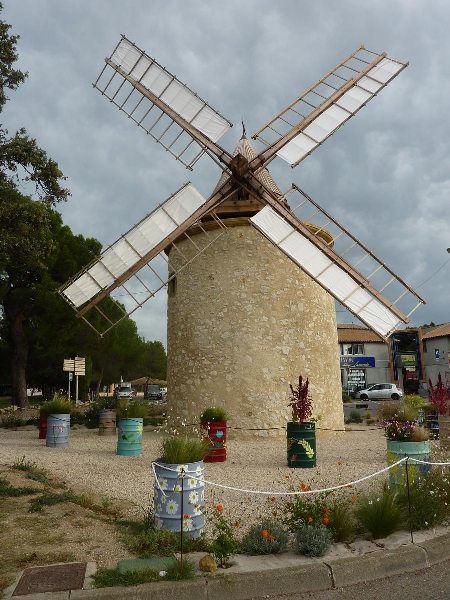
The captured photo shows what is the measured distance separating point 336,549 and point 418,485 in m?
1.54

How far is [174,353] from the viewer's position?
13.1 m

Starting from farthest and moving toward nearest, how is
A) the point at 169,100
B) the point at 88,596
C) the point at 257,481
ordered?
the point at 169,100, the point at 257,481, the point at 88,596

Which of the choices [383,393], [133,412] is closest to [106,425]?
[133,412]

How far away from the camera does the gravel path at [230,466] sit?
20.8 ft

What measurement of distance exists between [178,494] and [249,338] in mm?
7317

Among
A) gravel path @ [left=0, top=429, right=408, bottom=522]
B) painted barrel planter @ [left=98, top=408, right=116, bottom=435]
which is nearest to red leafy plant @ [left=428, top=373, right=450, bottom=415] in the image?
gravel path @ [left=0, top=429, right=408, bottom=522]

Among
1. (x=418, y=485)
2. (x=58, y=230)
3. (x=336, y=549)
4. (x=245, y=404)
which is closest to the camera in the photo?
(x=336, y=549)

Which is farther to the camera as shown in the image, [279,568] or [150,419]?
[150,419]

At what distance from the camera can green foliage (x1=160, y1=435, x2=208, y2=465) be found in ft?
16.0

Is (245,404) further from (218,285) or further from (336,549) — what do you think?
(336,549)

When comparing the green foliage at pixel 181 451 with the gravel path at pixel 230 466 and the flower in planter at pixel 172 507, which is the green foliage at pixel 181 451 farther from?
the gravel path at pixel 230 466

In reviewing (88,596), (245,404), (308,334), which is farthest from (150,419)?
(88,596)

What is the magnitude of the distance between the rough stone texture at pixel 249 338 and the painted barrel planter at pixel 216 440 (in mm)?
2367

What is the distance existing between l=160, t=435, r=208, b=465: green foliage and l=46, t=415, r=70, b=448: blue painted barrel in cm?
680
